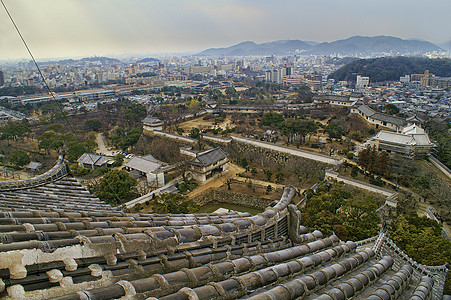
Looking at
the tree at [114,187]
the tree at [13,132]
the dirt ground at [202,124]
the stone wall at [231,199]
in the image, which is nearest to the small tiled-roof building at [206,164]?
the stone wall at [231,199]

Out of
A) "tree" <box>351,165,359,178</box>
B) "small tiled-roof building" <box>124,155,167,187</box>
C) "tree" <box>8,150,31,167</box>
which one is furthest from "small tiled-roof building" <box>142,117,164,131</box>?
"tree" <box>351,165,359,178</box>

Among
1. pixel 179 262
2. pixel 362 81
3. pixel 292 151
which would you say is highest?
pixel 362 81

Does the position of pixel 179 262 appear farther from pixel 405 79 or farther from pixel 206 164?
pixel 405 79

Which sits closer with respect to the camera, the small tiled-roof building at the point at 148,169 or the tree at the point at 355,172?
the tree at the point at 355,172

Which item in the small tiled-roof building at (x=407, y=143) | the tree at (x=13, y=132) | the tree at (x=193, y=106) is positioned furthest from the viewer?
the tree at (x=193, y=106)

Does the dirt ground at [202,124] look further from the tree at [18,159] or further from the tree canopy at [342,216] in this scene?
the tree canopy at [342,216]

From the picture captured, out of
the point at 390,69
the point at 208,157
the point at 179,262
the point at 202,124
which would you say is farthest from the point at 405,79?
the point at 179,262
